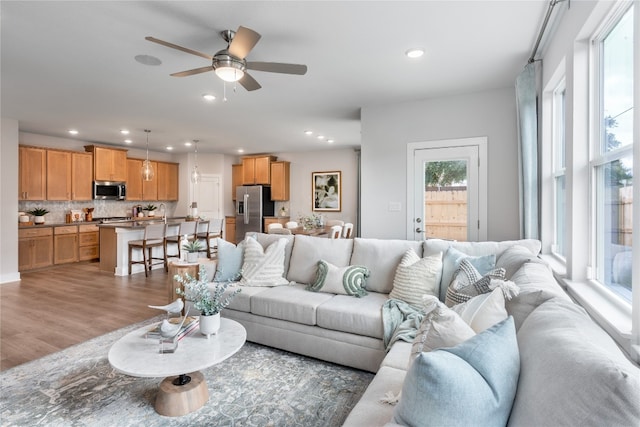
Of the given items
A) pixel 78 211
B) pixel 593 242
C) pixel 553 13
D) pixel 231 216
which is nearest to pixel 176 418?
pixel 593 242

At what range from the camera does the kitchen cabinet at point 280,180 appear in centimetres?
892

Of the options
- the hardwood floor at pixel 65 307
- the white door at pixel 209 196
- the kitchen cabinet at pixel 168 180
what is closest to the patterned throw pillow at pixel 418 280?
the hardwood floor at pixel 65 307

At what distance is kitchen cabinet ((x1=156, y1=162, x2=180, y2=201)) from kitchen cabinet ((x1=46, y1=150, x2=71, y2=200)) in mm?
2052

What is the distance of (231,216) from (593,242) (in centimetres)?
871

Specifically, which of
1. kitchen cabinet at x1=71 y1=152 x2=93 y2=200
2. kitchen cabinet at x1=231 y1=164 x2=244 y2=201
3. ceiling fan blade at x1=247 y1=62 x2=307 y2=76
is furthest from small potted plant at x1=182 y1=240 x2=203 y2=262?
kitchen cabinet at x1=231 y1=164 x2=244 y2=201

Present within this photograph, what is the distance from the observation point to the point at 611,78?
190 cm

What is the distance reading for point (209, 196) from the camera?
30.8 ft

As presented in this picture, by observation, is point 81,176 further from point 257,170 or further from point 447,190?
point 447,190

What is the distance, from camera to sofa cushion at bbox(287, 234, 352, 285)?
11.0 feet

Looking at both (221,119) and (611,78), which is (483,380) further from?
(221,119)

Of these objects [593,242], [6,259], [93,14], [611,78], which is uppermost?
[93,14]

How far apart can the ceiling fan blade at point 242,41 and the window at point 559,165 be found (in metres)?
2.71

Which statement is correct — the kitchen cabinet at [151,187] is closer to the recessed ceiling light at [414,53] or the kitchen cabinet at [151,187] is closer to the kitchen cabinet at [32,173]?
the kitchen cabinet at [32,173]

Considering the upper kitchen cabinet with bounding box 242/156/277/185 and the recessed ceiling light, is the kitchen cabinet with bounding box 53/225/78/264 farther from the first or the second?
the recessed ceiling light
